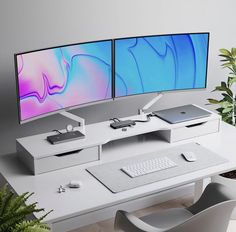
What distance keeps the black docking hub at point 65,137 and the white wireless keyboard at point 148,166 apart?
0.31m

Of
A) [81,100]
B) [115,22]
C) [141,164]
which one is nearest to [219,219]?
[141,164]

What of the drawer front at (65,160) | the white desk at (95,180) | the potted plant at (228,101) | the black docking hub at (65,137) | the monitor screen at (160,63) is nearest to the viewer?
the white desk at (95,180)

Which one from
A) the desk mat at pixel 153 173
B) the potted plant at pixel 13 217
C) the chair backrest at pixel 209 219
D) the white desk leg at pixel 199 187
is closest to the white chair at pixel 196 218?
the chair backrest at pixel 209 219

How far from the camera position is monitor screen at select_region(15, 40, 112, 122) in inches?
109

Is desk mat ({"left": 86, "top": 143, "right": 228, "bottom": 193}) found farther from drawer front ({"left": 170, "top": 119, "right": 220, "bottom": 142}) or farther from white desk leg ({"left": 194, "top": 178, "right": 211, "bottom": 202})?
white desk leg ({"left": 194, "top": 178, "right": 211, "bottom": 202})

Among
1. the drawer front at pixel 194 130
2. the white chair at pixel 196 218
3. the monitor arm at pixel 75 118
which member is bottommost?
the white chair at pixel 196 218

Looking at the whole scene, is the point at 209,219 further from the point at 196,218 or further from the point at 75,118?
the point at 75,118

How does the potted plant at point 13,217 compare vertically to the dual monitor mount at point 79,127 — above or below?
above

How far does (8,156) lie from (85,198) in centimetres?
63

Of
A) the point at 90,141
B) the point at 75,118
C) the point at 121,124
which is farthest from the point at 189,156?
the point at 75,118

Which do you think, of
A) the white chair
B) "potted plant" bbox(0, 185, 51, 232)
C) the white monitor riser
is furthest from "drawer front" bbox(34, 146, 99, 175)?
"potted plant" bbox(0, 185, 51, 232)

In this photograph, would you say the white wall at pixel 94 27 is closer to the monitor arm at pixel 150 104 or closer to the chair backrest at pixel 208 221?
the monitor arm at pixel 150 104

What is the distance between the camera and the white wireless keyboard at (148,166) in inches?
108

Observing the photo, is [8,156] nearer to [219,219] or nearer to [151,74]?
[151,74]
